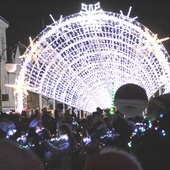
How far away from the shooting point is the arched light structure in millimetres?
21969

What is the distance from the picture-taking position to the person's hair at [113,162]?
244 centimetres

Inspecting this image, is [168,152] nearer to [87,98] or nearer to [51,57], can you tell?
[51,57]

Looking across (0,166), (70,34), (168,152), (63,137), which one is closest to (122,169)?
(0,166)

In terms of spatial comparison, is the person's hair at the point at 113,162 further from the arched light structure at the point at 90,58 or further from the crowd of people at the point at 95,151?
the arched light structure at the point at 90,58

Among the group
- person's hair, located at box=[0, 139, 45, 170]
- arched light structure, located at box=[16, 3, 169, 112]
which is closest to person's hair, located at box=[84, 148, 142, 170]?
person's hair, located at box=[0, 139, 45, 170]

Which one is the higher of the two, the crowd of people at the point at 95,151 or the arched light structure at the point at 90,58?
the arched light structure at the point at 90,58

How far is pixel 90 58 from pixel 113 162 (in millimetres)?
25695

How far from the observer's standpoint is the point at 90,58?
1105 inches

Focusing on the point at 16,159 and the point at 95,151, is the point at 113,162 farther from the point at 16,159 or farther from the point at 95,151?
the point at 95,151

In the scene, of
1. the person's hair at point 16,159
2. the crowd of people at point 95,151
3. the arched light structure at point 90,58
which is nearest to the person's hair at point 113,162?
the crowd of people at point 95,151

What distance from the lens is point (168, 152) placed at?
4441 mm

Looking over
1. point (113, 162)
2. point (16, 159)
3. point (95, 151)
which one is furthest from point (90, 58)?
point (16, 159)

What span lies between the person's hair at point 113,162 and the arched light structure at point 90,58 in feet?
61.6

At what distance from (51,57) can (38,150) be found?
15734 mm
